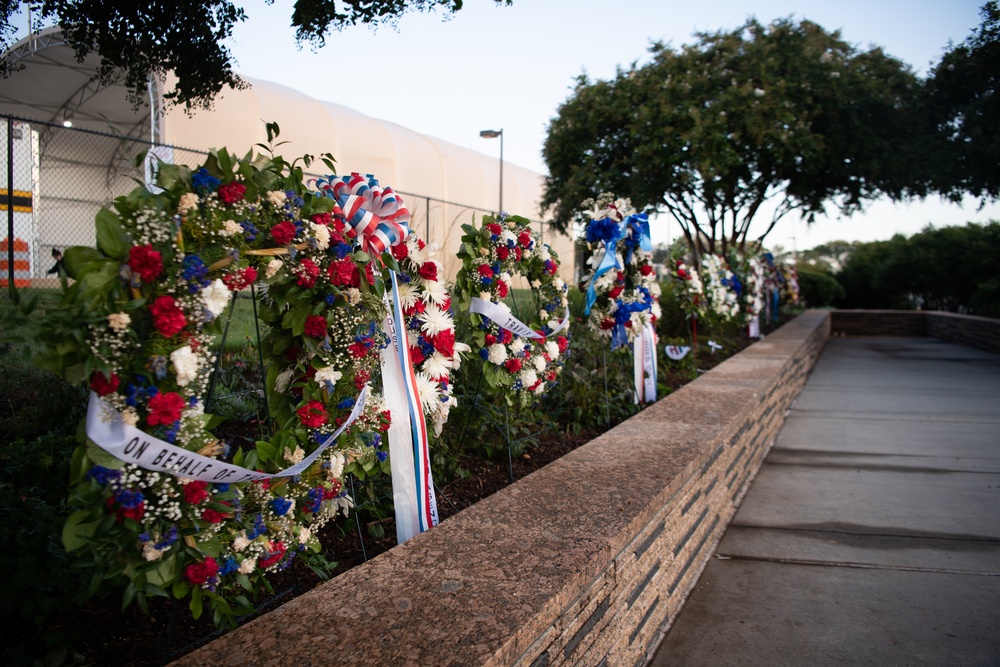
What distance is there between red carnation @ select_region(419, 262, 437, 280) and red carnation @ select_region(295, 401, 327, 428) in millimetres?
967

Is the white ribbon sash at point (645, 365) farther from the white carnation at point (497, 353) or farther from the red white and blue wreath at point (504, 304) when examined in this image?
the white carnation at point (497, 353)

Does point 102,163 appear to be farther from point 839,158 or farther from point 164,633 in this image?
point 839,158

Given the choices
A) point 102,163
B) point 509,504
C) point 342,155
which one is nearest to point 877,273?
point 342,155

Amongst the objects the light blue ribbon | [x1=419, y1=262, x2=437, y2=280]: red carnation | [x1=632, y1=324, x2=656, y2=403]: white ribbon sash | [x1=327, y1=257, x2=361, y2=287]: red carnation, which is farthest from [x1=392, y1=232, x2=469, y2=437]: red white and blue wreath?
[x1=632, y1=324, x2=656, y2=403]: white ribbon sash

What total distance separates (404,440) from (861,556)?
255 centimetres

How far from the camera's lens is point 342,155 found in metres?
15.8

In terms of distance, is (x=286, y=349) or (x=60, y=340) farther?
(x=286, y=349)

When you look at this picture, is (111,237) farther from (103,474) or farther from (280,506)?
(280,506)

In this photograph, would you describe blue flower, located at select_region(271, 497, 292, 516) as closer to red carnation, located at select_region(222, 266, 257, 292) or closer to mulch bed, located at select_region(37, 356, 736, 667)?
mulch bed, located at select_region(37, 356, 736, 667)

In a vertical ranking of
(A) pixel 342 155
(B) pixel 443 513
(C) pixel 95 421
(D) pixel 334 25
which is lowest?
(B) pixel 443 513

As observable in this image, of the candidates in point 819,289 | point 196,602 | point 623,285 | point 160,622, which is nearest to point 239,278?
point 196,602

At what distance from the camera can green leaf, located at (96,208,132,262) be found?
1.72m

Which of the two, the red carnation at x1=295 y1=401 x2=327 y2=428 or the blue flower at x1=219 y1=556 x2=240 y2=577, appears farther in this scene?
the red carnation at x1=295 y1=401 x2=327 y2=428

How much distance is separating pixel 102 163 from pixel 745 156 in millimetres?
13811
